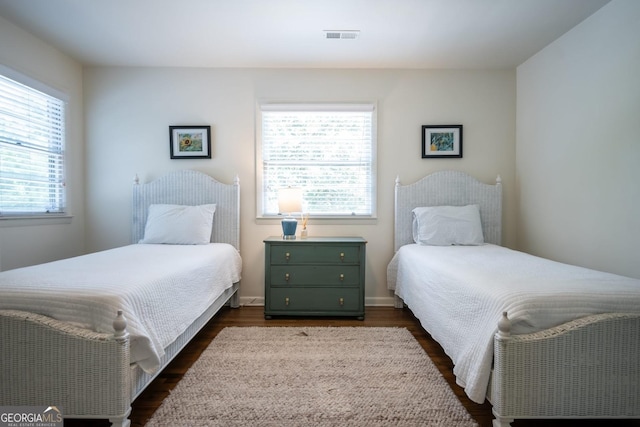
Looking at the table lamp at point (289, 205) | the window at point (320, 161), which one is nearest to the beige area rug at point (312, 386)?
the table lamp at point (289, 205)

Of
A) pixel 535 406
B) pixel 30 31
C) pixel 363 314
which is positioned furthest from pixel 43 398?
pixel 30 31

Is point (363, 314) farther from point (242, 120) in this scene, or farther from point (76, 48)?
point (76, 48)

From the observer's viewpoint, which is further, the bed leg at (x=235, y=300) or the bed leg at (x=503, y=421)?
the bed leg at (x=235, y=300)

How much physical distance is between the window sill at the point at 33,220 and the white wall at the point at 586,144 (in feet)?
14.3

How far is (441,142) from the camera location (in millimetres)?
3326

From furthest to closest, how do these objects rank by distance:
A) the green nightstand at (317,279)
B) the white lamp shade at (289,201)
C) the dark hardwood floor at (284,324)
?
the white lamp shade at (289,201), the green nightstand at (317,279), the dark hardwood floor at (284,324)

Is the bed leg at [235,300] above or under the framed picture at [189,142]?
under

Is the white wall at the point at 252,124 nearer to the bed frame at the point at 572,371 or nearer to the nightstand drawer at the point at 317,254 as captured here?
the nightstand drawer at the point at 317,254

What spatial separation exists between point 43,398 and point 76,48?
9.66 feet

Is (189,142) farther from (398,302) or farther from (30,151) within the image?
(398,302)

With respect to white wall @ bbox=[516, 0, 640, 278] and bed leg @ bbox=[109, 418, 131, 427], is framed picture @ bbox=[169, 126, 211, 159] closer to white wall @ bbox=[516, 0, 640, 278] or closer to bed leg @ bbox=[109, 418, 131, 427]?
bed leg @ bbox=[109, 418, 131, 427]

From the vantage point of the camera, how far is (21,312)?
1.35m

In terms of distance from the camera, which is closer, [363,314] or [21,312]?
[21,312]

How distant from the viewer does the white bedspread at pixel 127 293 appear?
137 cm
